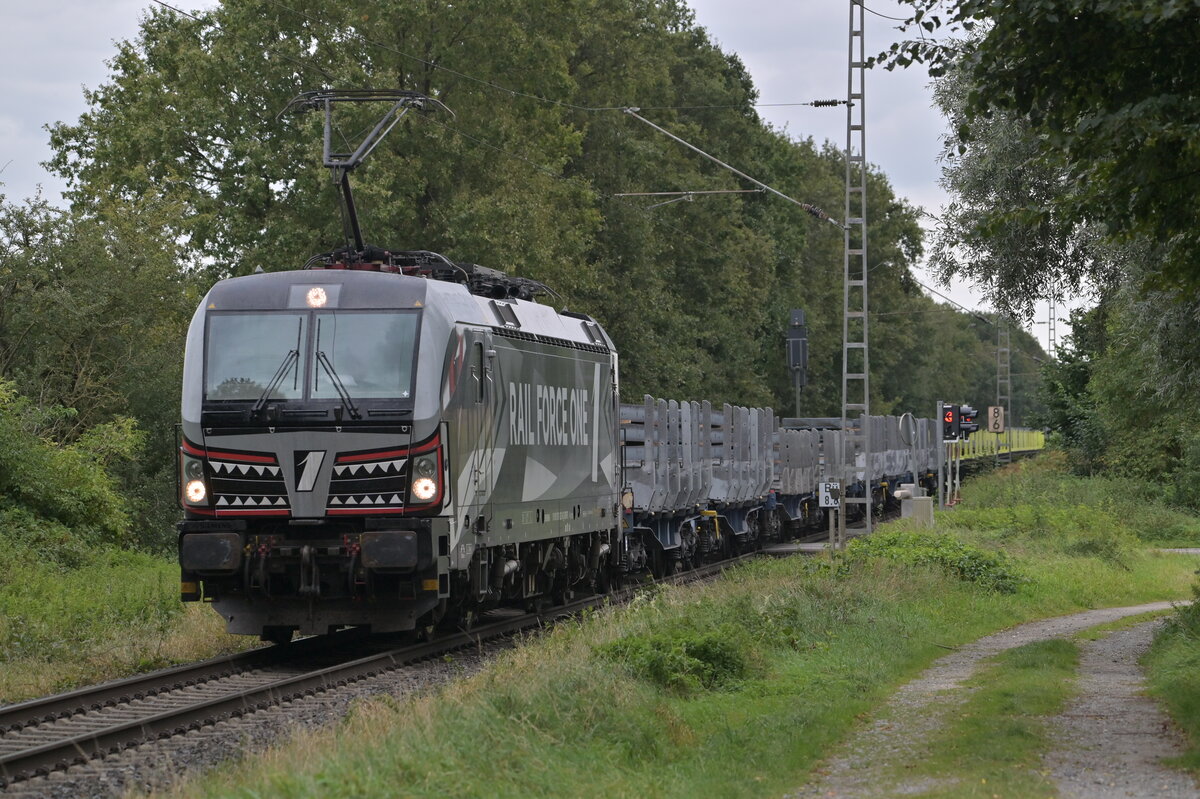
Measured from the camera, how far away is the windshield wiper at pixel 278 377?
14445 mm

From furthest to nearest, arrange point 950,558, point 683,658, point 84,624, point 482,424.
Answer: point 950,558 → point 84,624 → point 482,424 → point 683,658

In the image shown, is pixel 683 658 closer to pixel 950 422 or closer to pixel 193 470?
pixel 193 470

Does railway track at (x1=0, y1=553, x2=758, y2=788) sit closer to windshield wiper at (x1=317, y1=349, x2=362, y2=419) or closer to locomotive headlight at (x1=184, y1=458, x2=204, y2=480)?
locomotive headlight at (x1=184, y1=458, x2=204, y2=480)

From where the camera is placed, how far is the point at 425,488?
566 inches

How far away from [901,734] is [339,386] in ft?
20.7

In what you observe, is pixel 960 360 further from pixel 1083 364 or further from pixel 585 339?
pixel 585 339

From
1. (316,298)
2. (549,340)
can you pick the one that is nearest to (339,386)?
(316,298)

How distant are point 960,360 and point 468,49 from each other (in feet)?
301

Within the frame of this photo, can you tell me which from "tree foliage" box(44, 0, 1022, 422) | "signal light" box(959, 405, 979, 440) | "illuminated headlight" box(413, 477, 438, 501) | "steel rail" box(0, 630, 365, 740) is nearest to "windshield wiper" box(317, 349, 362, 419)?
"illuminated headlight" box(413, 477, 438, 501)

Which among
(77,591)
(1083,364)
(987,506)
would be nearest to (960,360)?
(1083,364)

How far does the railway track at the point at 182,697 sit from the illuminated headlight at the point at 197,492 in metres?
1.50

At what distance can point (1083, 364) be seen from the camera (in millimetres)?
52344

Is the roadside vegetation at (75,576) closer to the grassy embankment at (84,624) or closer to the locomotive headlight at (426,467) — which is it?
the grassy embankment at (84,624)

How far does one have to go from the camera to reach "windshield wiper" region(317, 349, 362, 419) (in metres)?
14.4
